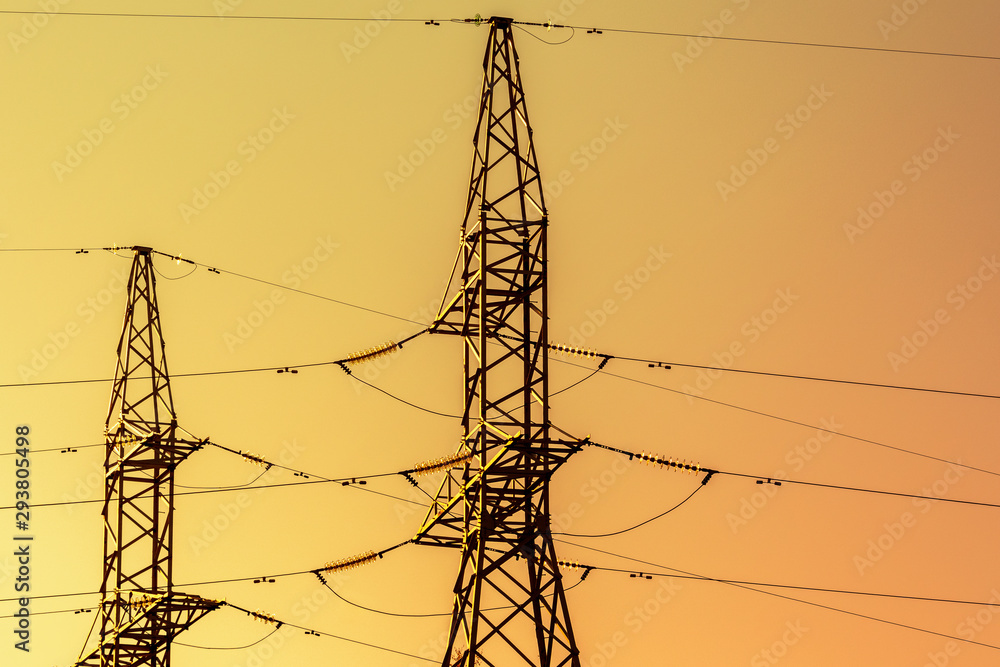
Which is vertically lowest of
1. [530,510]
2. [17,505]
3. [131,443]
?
[530,510]

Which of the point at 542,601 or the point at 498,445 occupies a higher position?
the point at 498,445

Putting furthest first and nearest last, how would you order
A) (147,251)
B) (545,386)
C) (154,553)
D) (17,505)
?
(17,505)
(147,251)
(154,553)
(545,386)

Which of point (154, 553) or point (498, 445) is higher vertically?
point (154, 553)

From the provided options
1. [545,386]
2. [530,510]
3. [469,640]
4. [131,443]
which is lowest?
[469,640]

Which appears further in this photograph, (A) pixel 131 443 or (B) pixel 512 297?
(A) pixel 131 443

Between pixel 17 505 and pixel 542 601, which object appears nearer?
pixel 542 601

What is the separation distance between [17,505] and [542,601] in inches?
971

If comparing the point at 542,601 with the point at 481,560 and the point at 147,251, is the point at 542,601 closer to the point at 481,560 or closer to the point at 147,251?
the point at 481,560

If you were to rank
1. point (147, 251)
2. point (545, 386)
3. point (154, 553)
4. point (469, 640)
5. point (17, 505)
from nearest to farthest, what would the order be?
1. point (469, 640)
2. point (545, 386)
3. point (154, 553)
4. point (147, 251)
5. point (17, 505)

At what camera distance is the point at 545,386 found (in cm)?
2998

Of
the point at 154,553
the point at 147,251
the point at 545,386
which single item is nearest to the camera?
the point at 545,386

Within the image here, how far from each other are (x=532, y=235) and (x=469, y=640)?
8564 millimetres

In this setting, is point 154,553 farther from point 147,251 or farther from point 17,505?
point 17,505

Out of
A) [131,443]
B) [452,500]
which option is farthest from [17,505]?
[452,500]
